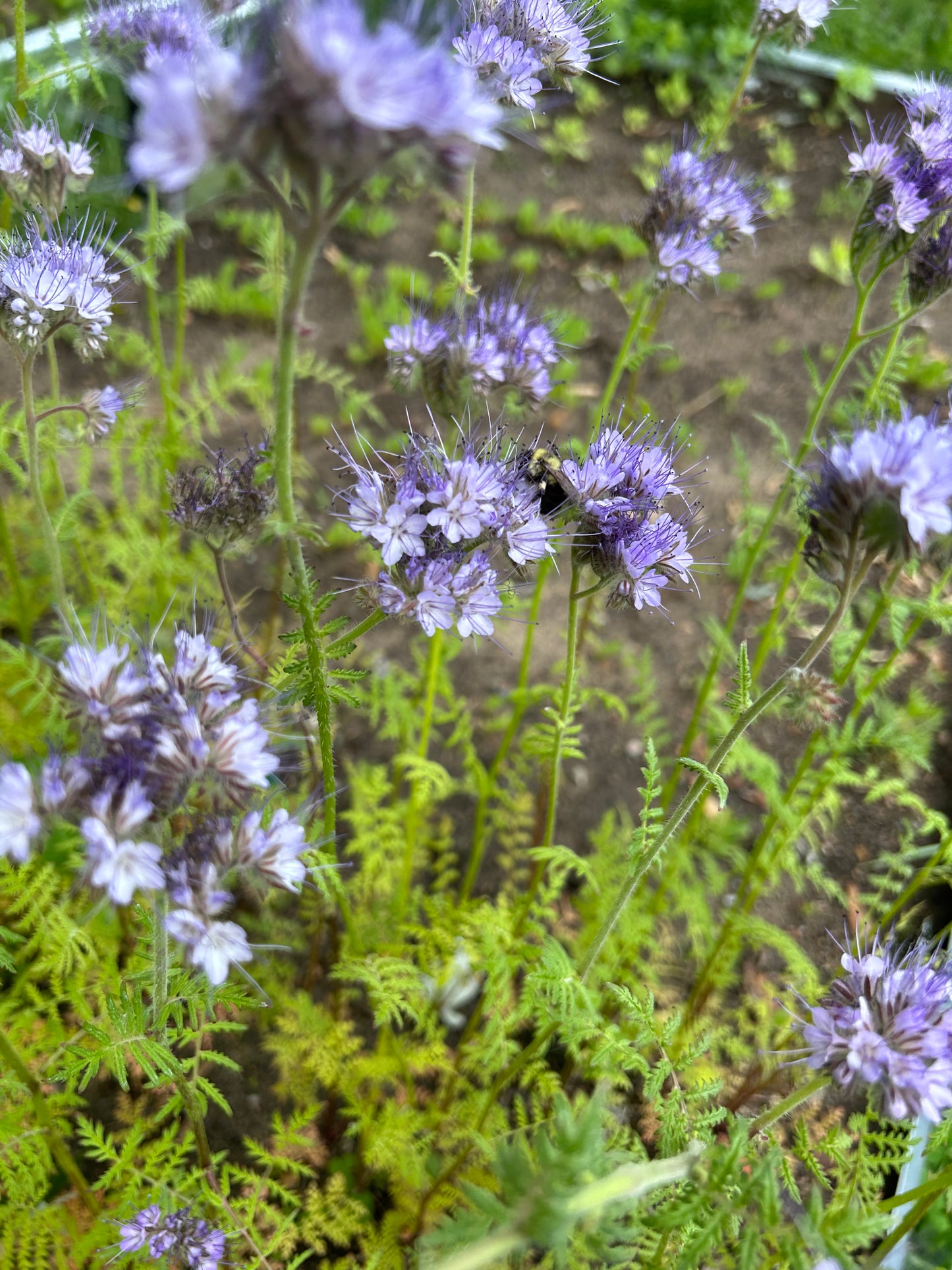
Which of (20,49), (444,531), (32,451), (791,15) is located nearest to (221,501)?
(32,451)

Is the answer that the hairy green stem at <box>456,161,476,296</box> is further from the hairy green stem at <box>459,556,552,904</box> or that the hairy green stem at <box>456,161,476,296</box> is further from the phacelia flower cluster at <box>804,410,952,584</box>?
the phacelia flower cluster at <box>804,410,952,584</box>

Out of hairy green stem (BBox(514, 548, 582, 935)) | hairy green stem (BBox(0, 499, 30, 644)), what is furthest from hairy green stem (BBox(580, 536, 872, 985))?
hairy green stem (BBox(0, 499, 30, 644))

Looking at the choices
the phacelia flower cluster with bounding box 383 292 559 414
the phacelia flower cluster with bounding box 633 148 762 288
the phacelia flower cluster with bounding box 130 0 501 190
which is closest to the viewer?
the phacelia flower cluster with bounding box 130 0 501 190

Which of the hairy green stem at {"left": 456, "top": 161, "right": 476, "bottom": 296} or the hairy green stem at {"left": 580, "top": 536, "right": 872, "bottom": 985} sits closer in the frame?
the hairy green stem at {"left": 580, "top": 536, "right": 872, "bottom": 985}

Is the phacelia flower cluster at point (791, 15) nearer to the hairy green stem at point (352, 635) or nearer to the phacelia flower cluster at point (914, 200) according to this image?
the phacelia flower cluster at point (914, 200)

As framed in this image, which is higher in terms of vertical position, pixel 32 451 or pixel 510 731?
pixel 32 451

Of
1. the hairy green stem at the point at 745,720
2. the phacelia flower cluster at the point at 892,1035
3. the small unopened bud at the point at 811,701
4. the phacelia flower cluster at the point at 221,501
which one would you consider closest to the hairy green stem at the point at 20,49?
the phacelia flower cluster at the point at 221,501

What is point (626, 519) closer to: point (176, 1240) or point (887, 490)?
point (887, 490)
